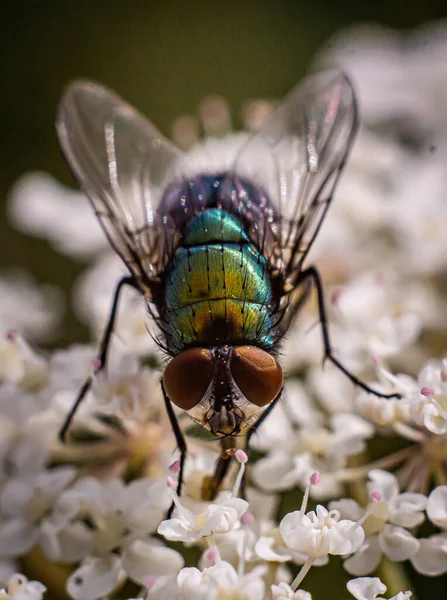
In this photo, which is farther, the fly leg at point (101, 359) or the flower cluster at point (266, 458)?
the fly leg at point (101, 359)

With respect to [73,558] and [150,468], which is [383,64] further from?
[73,558]

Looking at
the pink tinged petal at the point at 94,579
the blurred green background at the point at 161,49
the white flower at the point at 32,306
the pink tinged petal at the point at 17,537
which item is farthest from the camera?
the blurred green background at the point at 161,49

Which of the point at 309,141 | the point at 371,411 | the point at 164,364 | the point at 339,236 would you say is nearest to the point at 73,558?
the point at 164,364

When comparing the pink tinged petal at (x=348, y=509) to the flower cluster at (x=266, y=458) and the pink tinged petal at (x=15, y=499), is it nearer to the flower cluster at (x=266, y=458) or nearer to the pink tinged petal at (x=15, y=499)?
the flower cluster at (x=266, y=458)

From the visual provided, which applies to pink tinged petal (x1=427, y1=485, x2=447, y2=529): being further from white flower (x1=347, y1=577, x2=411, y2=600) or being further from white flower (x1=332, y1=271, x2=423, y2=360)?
white flower (x1=332, y1=271, x2=423, y2=360)

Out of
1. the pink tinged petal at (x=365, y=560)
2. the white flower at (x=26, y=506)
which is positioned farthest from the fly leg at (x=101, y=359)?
the pink tinged petal at (x=365, y=560)

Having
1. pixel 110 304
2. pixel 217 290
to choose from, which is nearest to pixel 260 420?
pixel 217 290
